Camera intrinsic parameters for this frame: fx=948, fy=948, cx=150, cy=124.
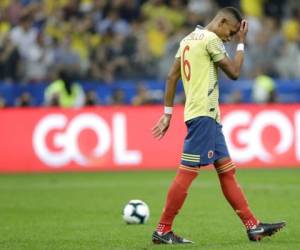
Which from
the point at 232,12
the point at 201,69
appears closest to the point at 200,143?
the point at 201,69

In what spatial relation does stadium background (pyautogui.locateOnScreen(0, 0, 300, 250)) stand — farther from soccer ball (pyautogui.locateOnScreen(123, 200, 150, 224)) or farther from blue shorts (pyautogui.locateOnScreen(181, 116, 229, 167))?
blue shorts (pyautogui.locateOnScreen(181, 116, 229, 167))

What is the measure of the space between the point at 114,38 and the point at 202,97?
14397 millimetres

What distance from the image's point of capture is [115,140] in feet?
67.2

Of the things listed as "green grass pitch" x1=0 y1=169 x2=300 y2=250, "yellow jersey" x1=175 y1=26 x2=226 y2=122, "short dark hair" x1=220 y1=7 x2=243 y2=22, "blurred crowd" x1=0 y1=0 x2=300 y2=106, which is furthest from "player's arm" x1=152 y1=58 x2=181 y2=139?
"blurred crowd" x1=0 y1=0 x2=300 y2=106

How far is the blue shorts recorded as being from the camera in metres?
9.41

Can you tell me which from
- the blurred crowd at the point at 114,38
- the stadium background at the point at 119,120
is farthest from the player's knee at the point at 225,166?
the blurred crowd at the point at 114,38

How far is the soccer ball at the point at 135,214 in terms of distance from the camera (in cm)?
1159

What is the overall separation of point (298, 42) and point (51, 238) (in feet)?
50.8

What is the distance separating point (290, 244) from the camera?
930cm

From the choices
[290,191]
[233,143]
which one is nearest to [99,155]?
[233,143]

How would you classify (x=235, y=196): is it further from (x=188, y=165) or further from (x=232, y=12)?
(x=232, y=12)

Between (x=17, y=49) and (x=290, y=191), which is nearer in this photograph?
(x=290, y=191)

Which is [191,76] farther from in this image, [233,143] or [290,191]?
[233,143]

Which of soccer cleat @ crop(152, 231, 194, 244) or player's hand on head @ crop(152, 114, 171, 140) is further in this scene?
player's hand on head @ crop(152, 114, 171, 140)
